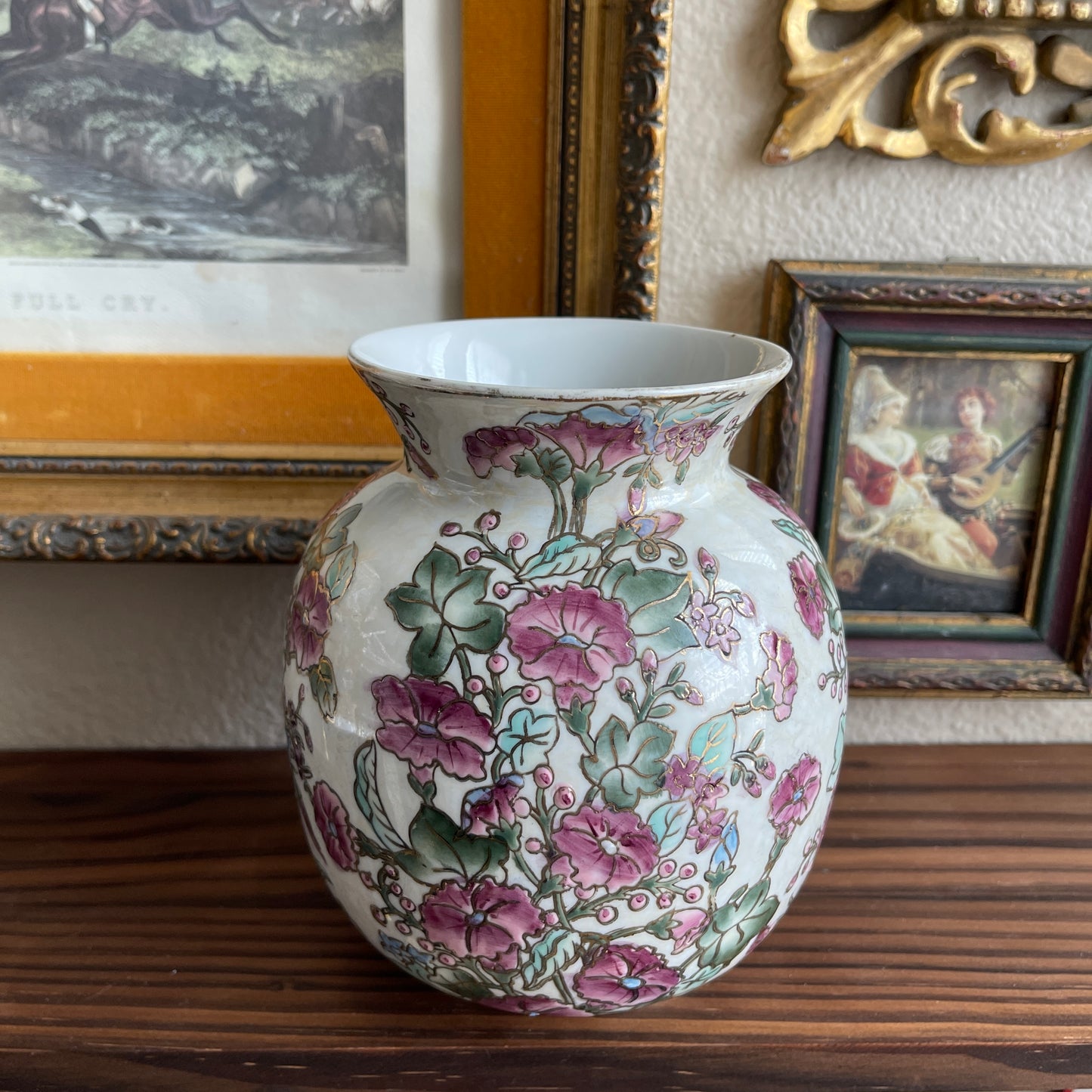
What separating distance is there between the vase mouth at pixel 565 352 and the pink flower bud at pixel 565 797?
188 mm

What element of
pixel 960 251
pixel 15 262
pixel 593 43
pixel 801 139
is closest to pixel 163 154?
pixel 15 262

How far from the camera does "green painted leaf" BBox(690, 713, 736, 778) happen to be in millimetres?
357

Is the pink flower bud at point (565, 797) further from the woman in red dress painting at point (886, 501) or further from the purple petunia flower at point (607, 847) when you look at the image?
the woman in red dress painting at point (886, 501)

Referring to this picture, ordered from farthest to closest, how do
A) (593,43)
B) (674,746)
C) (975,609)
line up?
(975,609)
(593,43)
(674,746)

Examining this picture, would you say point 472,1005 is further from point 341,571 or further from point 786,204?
point 786,204

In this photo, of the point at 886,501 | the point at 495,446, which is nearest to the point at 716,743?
the point at 495,446

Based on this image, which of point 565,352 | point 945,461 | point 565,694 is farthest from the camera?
point 945,461

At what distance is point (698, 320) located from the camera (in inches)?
23.2

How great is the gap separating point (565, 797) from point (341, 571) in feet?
0.41

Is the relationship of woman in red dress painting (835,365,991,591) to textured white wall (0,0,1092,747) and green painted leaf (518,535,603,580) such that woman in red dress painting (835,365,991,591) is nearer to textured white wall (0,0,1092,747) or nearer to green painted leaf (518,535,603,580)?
textured white wall (0,0,1092,747)

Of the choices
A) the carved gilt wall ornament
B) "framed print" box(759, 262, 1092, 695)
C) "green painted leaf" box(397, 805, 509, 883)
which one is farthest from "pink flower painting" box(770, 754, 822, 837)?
the carved gilt wall ornament

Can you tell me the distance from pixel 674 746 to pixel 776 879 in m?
0.09

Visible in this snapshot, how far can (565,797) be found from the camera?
0.35 metres

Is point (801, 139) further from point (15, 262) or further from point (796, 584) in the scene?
point (15, 262)
